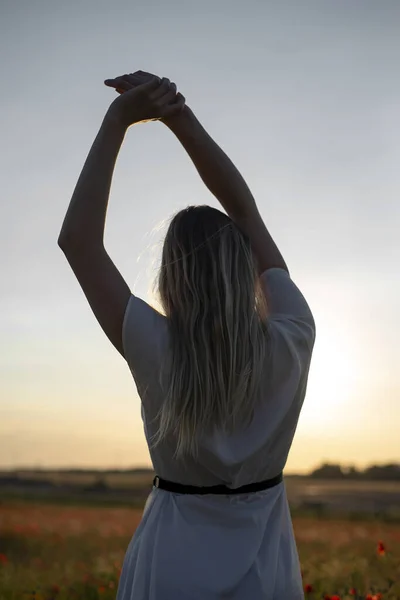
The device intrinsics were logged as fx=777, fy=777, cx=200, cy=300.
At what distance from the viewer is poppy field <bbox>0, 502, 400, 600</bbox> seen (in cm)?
561

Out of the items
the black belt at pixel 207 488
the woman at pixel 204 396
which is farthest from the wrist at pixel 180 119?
the black belt at pixel 207 488

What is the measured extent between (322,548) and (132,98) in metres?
6.26

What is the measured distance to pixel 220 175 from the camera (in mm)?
2627

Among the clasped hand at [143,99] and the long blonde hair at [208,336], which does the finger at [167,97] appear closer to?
the clasped hand at [143,99]

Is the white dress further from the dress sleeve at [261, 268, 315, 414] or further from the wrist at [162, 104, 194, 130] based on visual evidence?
the wrist at [162, 104, 194, 130]

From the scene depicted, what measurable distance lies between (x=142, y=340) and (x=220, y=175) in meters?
0.81

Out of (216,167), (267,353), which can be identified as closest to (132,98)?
(216,167)

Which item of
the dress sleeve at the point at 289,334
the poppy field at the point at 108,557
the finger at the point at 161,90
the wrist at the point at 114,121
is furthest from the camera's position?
the poppy field at the point at 108,557

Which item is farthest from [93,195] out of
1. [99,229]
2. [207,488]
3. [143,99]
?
[207,488]

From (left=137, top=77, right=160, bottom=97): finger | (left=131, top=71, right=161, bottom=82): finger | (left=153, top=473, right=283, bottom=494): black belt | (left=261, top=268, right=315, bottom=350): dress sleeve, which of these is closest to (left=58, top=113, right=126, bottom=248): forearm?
(left=137, top=77, right=160, bottom=97): finger

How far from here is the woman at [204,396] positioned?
2.06 metres

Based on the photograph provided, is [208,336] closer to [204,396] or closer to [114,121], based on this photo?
[204,396]

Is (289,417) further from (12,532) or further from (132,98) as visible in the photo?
(12,532)

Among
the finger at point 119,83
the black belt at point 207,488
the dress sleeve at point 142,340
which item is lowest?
the black belt at point 207,488
